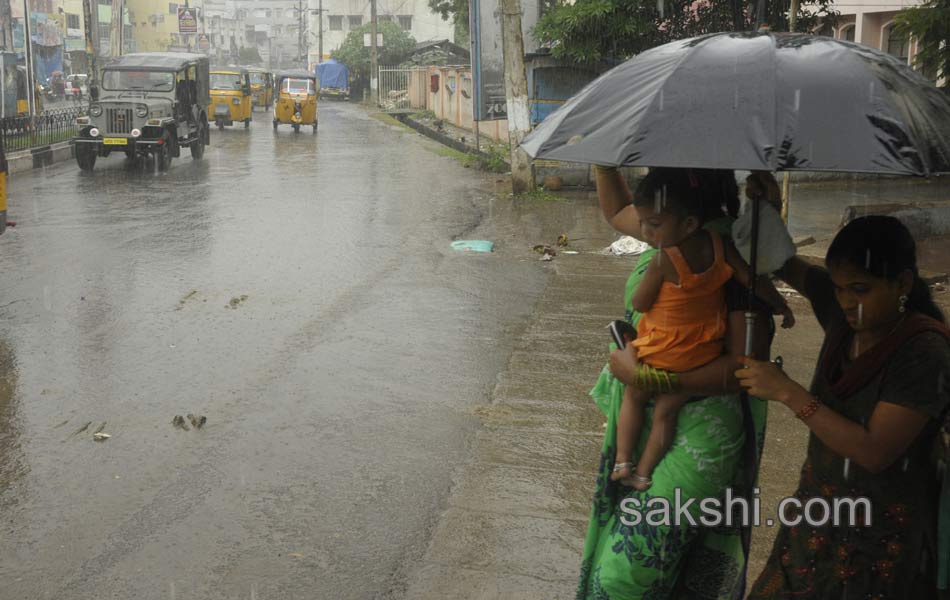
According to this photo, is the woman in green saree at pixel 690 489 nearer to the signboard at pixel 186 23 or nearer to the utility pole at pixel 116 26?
the utility pole at pixel 116 26

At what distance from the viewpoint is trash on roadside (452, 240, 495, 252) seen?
11.8 m

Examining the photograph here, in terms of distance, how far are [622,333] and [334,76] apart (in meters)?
64.0

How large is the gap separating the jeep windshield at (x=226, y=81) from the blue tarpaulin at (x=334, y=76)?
2752 cm

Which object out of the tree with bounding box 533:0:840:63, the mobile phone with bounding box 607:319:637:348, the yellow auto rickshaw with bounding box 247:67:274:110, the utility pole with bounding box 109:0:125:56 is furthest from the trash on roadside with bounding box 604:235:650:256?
the yellow auto rickshaw with bounding box 247:67:274:110

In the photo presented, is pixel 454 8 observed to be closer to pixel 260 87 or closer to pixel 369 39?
pixel 260 87

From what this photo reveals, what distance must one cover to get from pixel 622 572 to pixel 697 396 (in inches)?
19.7

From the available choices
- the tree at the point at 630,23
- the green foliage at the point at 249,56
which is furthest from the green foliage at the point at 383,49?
the tree at the point at 630,23

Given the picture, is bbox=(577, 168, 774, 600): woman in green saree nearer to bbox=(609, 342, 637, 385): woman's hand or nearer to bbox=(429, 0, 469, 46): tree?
bbox=(609, 342, 637, 385): woman's hand

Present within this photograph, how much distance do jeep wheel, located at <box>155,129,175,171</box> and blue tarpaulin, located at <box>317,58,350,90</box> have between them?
4381cm

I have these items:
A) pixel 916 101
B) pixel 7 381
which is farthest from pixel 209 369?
pixel 916 101

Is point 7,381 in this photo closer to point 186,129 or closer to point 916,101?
point 916,101

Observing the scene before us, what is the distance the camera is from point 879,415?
7.89 ft

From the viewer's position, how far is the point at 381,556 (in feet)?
14.3

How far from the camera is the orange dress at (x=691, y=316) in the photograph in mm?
2797
